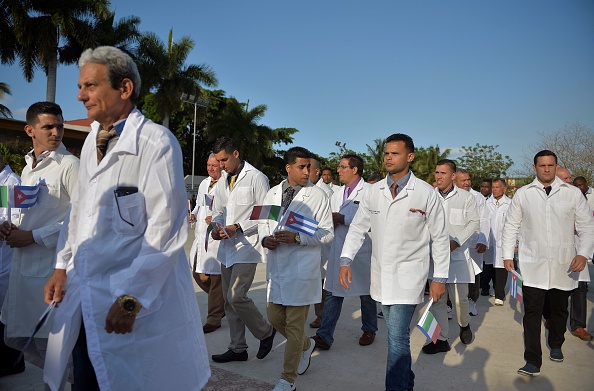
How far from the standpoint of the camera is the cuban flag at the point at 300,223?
4.15 m

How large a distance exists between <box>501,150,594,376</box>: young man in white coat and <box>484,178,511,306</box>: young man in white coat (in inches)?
126

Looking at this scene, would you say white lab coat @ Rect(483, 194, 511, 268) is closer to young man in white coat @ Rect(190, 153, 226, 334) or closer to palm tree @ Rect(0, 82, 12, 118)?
young man in white coat @ Rect(190, 153, 226, 334)

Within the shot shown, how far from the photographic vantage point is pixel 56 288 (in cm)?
241

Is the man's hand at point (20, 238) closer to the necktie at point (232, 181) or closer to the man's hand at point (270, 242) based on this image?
the man's hand at point (270, 242)

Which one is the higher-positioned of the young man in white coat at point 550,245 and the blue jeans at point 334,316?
the young man in white coat at point 550,245

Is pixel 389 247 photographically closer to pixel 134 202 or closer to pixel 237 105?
pixel 134 202

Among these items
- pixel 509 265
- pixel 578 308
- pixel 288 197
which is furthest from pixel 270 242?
pixel 578 308

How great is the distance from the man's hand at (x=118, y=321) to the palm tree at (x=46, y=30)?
102ft

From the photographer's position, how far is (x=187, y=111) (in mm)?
46281

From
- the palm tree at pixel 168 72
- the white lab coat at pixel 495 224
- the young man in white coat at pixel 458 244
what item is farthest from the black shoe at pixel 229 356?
the palm tree at pixel 168 72

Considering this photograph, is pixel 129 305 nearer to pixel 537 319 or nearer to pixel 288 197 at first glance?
pixel 288 197

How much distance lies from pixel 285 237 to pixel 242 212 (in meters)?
1.21

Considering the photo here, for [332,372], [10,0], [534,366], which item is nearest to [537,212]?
[534,366]

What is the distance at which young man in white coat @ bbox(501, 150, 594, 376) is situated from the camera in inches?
189
